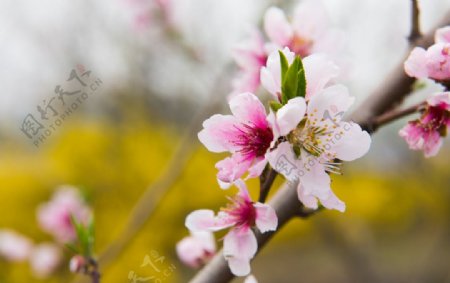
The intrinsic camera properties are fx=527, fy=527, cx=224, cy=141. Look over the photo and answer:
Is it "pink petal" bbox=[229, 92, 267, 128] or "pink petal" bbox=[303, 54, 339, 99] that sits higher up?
"pink petal" bbox=[229, 92, 267, 128]

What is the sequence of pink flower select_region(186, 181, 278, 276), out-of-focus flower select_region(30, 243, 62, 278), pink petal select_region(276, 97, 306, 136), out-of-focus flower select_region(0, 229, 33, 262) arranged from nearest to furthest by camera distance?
pink petal select_region(276, 97, 306, 136), pink flower select_region(186, 181, 278, 276), out-of-focus flower select_region(30, 243, 62, 278), out-of-focus flower select_region(0, 229, 33, 262)

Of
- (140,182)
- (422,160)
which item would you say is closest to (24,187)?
(140,182)

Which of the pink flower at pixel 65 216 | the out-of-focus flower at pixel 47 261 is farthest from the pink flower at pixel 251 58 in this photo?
the out-of-focus flower at pixel 47 261

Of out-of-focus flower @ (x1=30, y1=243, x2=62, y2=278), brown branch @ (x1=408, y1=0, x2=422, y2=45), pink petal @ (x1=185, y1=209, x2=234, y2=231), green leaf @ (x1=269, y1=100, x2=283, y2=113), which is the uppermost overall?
out-of-focus flower @ (x1=30, y1=243, x2=62, y2=278)

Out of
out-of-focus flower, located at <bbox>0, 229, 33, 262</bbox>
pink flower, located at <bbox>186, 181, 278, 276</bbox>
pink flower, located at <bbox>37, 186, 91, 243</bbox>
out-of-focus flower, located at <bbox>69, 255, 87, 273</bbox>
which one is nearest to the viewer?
pink flower, located at <bbox>186, 181, 278, 276</bbox>

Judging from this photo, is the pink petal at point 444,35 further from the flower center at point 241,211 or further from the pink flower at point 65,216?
the pink flower at point 65,216

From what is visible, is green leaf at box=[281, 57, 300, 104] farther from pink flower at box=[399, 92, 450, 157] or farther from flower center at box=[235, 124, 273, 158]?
pink flower at box=[399, 92, 450, 157]

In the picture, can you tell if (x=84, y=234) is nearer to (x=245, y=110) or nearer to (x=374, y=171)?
(x=245, y=110)

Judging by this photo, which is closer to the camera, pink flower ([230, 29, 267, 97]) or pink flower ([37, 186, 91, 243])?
pink flower ([230, 29, 267, 97])

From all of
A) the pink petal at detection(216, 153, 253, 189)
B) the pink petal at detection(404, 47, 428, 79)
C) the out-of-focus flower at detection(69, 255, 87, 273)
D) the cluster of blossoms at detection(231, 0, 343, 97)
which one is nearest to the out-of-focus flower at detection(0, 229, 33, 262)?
the out-of-focus flower at detection(69, 255, 87, 273)
